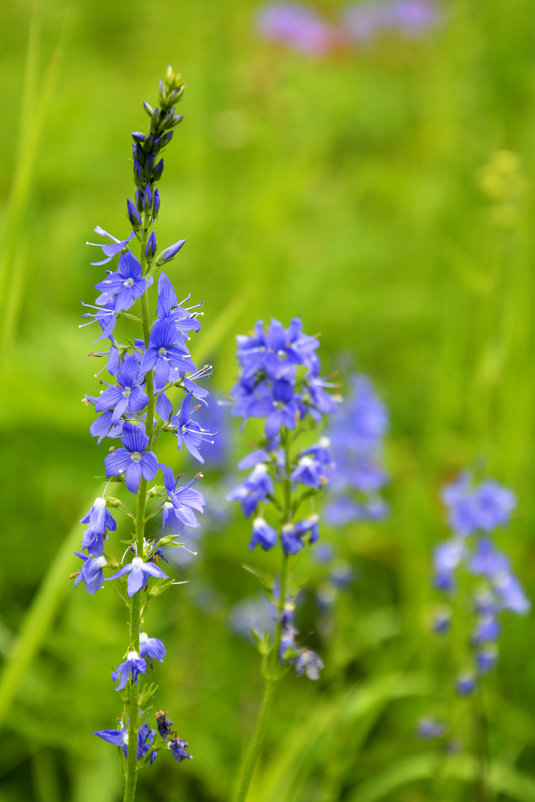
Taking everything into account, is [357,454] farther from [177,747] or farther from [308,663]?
[177,747]

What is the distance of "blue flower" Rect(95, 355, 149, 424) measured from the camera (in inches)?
63.1

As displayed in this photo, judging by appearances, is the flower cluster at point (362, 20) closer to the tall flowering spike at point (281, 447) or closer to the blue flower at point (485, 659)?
the blue flower at point (485, 659)

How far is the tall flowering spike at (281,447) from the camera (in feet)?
7.16

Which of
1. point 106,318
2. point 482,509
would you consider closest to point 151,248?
point 106,318

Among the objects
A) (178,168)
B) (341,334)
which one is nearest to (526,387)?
(341,334)

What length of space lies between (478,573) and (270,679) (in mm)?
1499

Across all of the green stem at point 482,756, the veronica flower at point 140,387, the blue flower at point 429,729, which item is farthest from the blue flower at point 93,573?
the blue flower at point 429,729

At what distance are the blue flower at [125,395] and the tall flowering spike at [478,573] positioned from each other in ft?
6.87

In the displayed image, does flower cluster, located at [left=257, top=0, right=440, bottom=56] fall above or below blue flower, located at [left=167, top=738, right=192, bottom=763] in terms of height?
above

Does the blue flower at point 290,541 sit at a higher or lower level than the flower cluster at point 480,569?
lower

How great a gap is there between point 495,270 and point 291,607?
108 inches

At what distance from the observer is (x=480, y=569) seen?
3.31m

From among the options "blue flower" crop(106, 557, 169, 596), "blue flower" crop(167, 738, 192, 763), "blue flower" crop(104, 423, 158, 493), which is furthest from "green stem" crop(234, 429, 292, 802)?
"blue flower" crop(104, 423, 158, 493)

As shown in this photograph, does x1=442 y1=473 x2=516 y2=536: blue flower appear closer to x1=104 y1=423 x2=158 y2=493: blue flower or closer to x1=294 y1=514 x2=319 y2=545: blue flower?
x1=294 y1=514 x2=319 y2=545: blue flower
